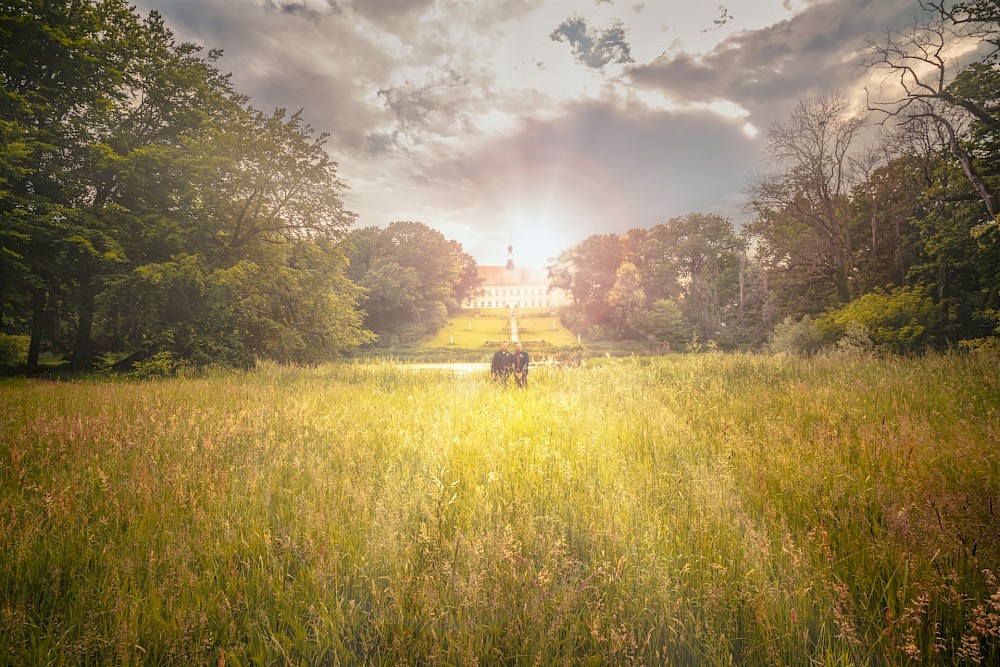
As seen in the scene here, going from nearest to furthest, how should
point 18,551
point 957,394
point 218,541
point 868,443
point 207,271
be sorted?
point 18,551 → point 218,541 → point 868,443 → point 957,394 → point 207,271

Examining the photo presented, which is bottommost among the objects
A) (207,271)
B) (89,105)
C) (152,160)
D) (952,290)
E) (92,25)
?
(952,290)

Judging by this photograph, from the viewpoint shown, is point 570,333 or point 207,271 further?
point 570,333

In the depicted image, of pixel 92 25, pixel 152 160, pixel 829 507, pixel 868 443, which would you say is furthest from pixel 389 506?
pixel 92 25

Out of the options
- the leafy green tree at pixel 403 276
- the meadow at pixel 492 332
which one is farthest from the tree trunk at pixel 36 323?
the meadow at pixel 492 332

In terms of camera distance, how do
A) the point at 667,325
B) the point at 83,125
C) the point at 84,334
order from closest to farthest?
the point at 83,125, the point at 84,334, the point at 667,325

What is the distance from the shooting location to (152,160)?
15.8 meters

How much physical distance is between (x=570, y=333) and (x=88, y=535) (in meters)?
51.5

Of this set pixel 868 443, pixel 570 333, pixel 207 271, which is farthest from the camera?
pixel 570 333

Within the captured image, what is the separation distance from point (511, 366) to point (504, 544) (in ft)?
28.3

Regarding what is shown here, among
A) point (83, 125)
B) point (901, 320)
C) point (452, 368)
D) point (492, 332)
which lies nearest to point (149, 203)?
point (83, 125)

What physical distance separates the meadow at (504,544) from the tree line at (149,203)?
44.4 ft

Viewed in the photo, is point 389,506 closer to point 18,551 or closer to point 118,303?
point 18,551

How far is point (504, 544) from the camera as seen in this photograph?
2271 millimetres

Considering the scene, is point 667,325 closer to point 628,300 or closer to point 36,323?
point 628,300
